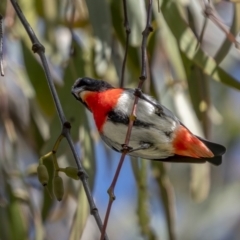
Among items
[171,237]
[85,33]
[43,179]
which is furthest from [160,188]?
[43,179]

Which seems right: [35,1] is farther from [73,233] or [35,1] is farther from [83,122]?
[73,233]

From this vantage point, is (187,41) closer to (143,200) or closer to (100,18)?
(100,18)

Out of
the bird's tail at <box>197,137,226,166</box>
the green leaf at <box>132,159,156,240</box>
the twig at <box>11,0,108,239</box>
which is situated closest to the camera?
the twig at <box>11,0,108,239</box>

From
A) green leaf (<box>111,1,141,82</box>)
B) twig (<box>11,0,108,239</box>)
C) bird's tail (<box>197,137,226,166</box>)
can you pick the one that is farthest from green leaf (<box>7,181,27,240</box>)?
twig (<box>11,0,108,239</box>)

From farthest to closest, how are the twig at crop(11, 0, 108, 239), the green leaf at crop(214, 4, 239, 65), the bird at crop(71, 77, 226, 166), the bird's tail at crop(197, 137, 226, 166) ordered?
the green leaf at crop(214, 4, 239, 65) → the bird's tail at crop(197, 137, 226, 166) → the bird at crop(71, 77, 226, 166) → the twig at crop(11, 0, 108, 239)

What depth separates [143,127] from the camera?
53.0 inches

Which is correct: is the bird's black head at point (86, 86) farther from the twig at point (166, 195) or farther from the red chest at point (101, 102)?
the twig at point (166, 195)

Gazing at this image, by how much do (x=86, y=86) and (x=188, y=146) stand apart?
0.26 m

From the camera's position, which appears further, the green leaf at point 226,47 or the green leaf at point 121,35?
the green leaf at point 121,35

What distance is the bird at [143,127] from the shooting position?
4.37 ft

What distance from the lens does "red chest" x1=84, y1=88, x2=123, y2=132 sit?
1.36 m

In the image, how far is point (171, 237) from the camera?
5.69 feet

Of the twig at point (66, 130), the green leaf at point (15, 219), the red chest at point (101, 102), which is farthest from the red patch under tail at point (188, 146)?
the green leaf at point (15, 219)

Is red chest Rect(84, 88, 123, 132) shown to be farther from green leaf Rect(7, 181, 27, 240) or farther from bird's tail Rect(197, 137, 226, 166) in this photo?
green leaf Rect(7, 181, 27, 240)
